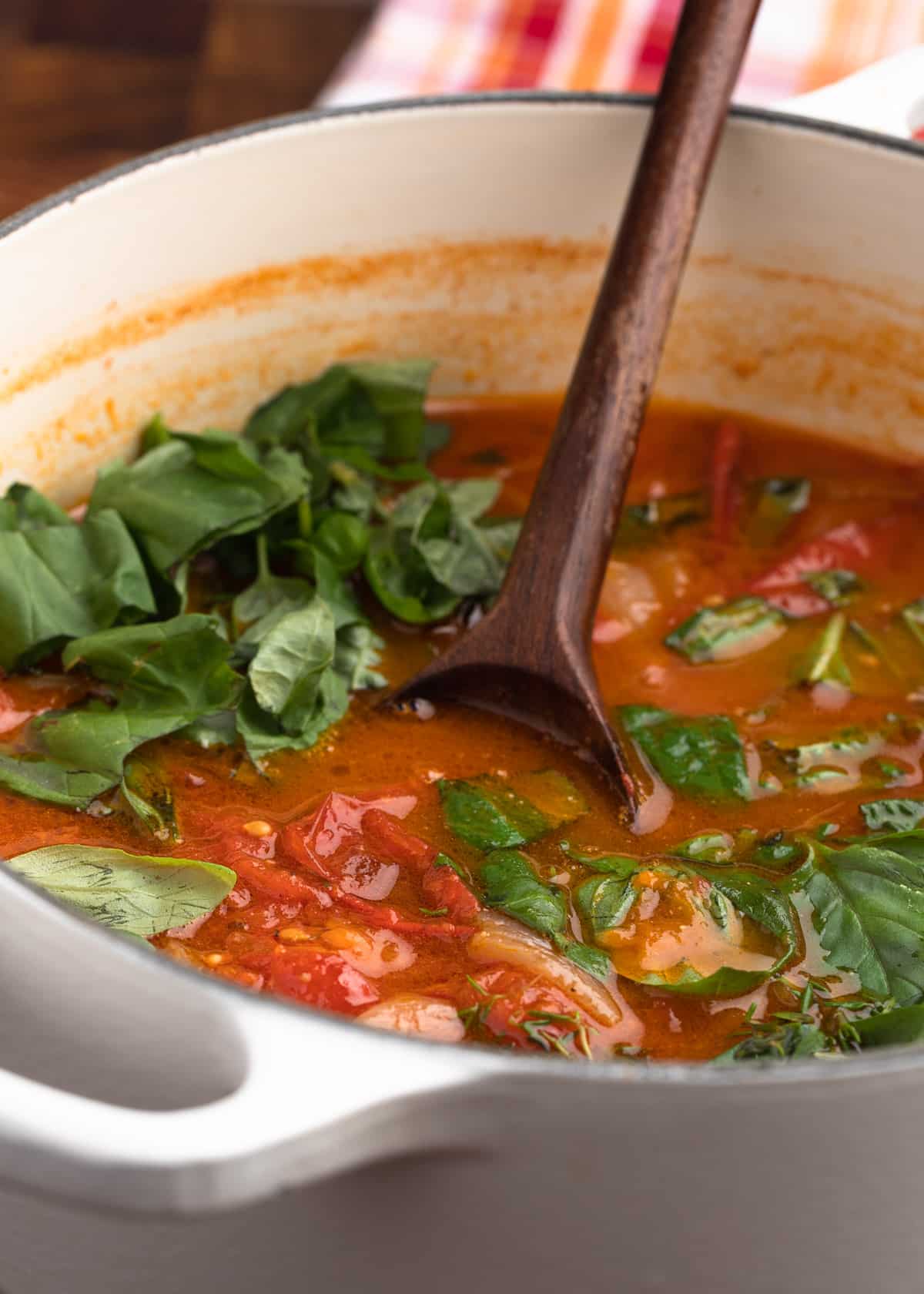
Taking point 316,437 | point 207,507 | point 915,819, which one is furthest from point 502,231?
point 915,819

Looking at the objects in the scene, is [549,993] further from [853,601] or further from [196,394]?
[196,394]

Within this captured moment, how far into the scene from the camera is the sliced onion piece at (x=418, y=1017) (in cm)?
131

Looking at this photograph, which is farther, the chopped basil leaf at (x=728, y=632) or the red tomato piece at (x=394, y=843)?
the chopped basil leaf at (x=728, y=632)

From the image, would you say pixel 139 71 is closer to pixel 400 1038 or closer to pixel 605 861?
pixel 605 861

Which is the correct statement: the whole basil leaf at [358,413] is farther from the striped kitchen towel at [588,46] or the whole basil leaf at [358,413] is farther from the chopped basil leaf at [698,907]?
the striped kitchen towel at [588,46]

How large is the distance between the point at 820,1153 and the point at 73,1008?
1.62 feet

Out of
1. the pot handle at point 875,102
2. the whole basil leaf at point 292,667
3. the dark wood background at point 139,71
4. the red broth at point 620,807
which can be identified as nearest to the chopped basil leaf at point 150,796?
the red broth at point 620,807

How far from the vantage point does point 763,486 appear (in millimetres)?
2102

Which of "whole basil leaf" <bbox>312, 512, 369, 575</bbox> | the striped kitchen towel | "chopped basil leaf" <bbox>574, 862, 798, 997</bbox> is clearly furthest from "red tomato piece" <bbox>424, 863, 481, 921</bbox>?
the striped kitchen towel

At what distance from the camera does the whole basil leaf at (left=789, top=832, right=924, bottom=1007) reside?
1.41 metres

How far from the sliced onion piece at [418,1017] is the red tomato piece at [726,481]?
874mm

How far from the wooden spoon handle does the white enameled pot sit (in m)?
0.11

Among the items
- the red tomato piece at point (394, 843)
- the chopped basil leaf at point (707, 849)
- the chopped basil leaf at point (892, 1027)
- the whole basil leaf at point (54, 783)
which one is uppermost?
the chopped basil leaf at point (892, 1027)

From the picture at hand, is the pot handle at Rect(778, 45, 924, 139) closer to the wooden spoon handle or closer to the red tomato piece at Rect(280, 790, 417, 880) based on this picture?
the wooden spoon handle
